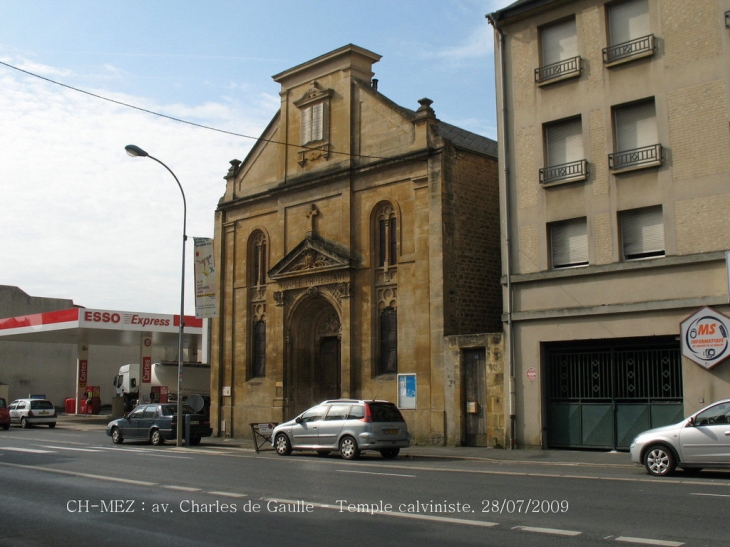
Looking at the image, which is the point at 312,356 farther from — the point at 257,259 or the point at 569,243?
the point at 569,243

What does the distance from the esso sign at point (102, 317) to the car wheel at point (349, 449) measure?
25.1 metres

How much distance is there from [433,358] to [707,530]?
1669 centimetres

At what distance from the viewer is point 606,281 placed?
70.6ft

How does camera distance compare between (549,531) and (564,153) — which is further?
(564,153)

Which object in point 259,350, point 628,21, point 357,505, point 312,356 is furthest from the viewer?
point 259,350

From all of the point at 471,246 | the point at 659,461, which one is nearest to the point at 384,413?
the point at 471,246

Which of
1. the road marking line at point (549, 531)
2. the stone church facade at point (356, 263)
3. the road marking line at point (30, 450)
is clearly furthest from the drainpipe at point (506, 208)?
the road marking line at point (549, 531)

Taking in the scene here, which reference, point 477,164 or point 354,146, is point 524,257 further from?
point 354,146

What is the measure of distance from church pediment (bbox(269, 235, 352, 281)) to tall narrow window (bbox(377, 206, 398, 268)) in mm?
1194

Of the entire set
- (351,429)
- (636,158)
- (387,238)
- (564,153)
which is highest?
(564,153)

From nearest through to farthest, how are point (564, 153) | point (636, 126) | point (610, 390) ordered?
point (636, 126), point (610, 390), point (564, 153)

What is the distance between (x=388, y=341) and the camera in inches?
1105

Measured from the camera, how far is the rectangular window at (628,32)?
21.4 m

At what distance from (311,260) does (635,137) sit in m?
13.2
